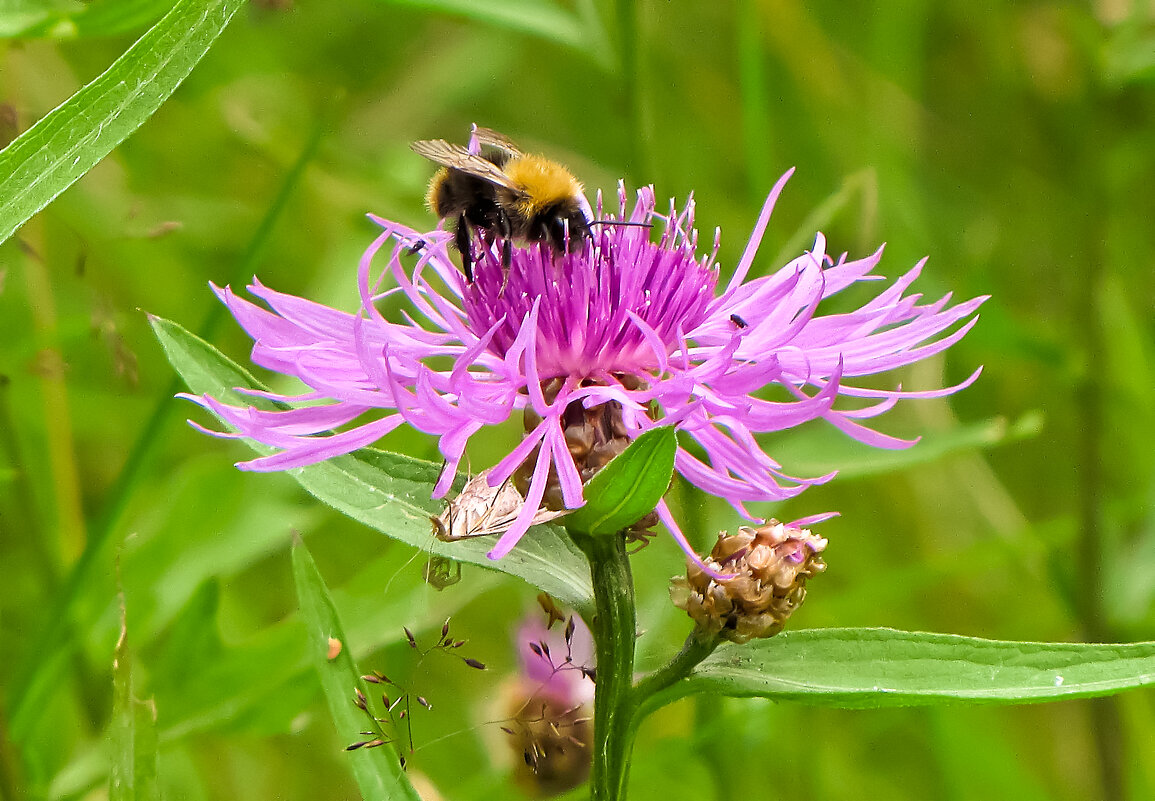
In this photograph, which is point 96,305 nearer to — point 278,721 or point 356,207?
point 278,721

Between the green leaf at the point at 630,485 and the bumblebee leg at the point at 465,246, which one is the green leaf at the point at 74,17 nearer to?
the bumblebee leg at the point at 465,246

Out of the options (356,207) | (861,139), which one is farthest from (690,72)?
(356,207)

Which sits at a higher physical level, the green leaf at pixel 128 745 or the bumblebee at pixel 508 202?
the bumblebee at pixel 508 202

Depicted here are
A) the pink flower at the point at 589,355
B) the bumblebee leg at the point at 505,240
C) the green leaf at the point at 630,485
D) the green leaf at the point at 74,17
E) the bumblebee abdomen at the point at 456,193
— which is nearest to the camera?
the green leaf at the point at 630,485

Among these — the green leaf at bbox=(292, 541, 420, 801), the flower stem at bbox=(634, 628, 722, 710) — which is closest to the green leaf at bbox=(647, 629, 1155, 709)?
the flower stem at bbox=(634, 628, 722, 710)

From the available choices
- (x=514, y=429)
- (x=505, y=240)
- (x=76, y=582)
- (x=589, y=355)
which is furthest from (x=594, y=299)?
(x=514, y=429)

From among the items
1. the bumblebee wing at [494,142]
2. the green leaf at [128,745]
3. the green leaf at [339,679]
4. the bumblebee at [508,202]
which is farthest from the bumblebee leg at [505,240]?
the green leaf at [128,745]

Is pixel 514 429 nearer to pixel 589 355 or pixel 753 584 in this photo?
pixel 589 355
